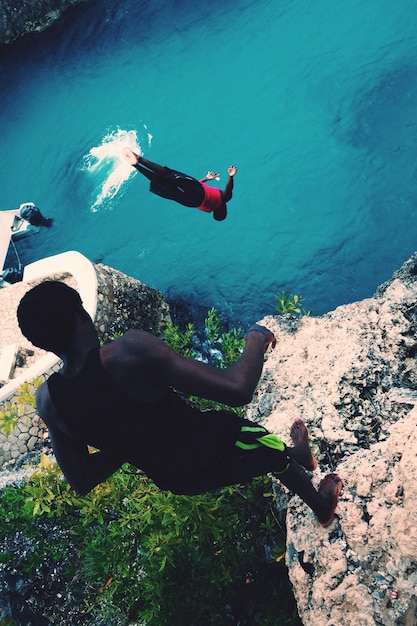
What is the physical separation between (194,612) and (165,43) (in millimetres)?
14049

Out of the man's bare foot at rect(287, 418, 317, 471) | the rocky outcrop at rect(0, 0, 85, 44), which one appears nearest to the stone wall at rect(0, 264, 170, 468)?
the man's bare foot at rect(287, 418, 317, 471)

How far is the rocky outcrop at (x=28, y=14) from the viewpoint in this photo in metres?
16.7

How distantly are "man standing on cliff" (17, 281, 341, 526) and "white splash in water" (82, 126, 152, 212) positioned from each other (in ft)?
34.4

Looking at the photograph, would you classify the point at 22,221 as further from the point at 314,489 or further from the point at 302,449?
the point at 314,489

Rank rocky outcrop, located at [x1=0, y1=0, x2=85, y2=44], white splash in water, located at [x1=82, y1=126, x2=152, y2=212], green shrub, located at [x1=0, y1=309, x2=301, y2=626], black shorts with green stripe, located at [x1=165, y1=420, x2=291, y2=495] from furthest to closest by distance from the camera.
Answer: rocky outcrop, located at [x1=0, y1=0, x2=85, y2=44]
white splash in water, located at [x1=82, y1=126, x2=152, y2=212]
green shrub, located at [x1=0, y1=309, x2=301, y2=626]
black shorts with green stripe, located at [x1=165, y1=420, x2=291, y2=495]

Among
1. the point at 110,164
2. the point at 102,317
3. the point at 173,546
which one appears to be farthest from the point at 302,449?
the point at 110,164

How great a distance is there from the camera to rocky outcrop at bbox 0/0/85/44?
Answer: 16672 millimetres

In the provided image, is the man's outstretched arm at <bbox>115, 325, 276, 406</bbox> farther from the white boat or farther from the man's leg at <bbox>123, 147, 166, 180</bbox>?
the white boat

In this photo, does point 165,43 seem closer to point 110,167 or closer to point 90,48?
point 90,48

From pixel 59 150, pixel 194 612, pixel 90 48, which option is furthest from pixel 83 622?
pixel 90 48

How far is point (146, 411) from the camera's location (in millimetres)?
2609

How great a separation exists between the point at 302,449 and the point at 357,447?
1.28 ft

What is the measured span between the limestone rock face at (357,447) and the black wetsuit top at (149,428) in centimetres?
66

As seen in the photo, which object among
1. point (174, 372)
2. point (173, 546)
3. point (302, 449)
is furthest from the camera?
point (173, 546)
